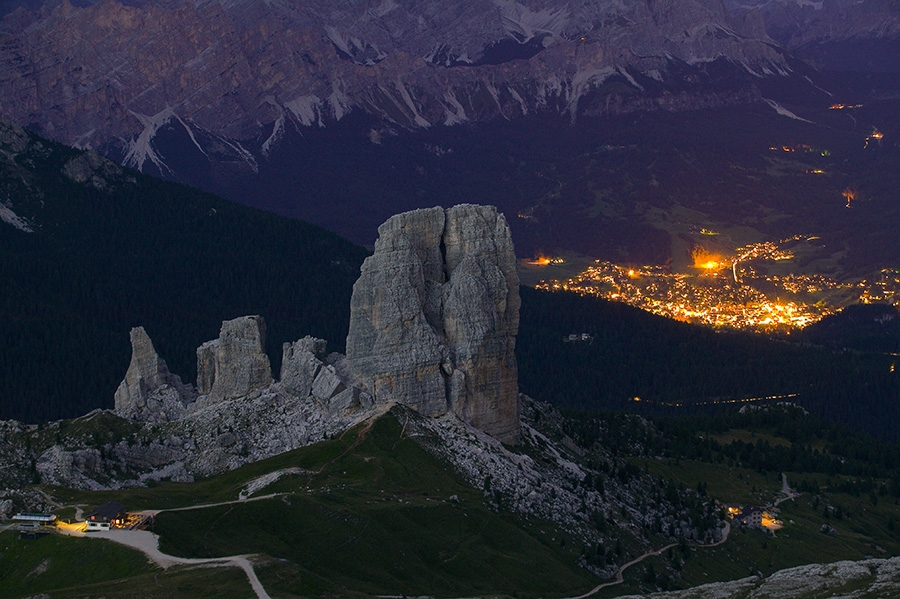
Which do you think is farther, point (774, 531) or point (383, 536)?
point (774, 531)

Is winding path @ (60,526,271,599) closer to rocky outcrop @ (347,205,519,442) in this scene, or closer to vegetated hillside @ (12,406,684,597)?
vegetated hillside @ (12,406,684,597)

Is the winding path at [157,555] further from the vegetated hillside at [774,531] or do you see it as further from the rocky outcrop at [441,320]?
the rocky outcrop at [441,320]

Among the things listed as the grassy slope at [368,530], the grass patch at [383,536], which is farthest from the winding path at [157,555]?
the grass patch at [383,536]

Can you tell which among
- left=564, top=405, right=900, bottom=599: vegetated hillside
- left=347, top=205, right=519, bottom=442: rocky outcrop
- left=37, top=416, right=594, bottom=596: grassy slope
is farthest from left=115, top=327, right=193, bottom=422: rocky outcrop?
left=564, top=405, right=900, bottom=599: vegetated hillside

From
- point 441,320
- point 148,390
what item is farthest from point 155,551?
point 148,390

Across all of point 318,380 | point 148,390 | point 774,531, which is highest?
point 318,380

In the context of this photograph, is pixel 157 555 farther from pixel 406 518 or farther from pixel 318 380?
pixel 318 380
